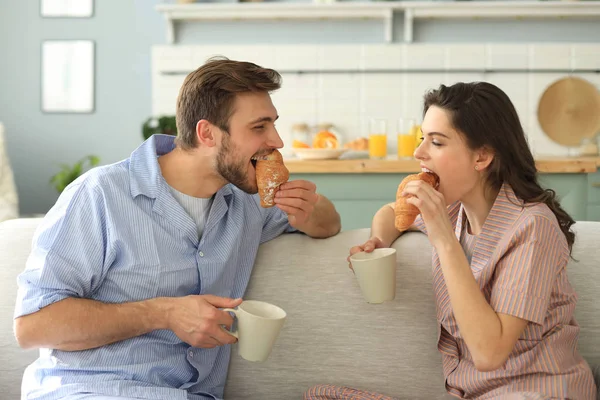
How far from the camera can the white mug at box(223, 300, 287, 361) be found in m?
1.50

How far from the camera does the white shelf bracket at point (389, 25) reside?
513cm

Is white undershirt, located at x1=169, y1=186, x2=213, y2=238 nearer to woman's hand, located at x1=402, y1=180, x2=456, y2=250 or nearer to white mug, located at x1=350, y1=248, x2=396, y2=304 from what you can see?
white mug, located at x1=350, y1=248, x2=396, y2=304

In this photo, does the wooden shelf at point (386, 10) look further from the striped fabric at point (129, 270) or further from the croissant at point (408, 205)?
the croissant at point (408, 205)

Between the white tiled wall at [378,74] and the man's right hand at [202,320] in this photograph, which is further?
the white tiled wall at [378,74]

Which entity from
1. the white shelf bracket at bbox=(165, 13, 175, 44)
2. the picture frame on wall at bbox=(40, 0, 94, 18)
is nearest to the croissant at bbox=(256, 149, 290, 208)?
the white shelf bracket at bbox=(165, 13, 175, 44)

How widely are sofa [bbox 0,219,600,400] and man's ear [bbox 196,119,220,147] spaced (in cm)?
40

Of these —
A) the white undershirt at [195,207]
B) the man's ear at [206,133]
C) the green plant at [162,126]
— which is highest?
the green plant at [162,126]

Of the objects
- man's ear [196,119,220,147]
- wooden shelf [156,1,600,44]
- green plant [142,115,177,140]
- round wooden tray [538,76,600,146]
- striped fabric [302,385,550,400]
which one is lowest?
striped fabric [302,385,550,400]

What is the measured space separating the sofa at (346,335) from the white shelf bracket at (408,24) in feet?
11.3

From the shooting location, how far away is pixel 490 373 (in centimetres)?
167

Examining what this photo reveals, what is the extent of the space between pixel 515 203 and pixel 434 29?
3.79 m

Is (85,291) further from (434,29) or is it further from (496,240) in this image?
(434,29)

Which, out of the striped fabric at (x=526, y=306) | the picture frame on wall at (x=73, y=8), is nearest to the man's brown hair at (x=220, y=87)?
the striped fabric at (x=526, y=306)

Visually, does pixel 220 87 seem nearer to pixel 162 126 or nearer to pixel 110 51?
pixel 162 126
